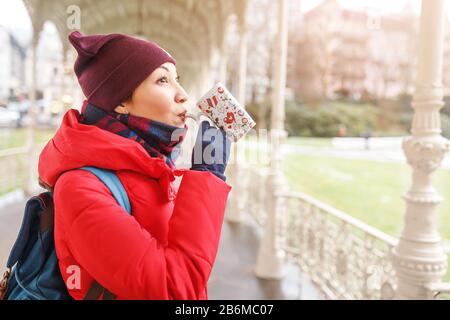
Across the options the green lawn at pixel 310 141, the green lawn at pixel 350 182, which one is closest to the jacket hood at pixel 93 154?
the green lawn at pixel 310 141

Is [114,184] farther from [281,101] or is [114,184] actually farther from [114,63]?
[281,101]

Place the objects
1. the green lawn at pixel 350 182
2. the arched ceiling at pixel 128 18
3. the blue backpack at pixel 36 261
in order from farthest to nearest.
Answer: the green lawn at pixel 350 182 → the arched ceiling at pixel 128 18 → the blue backpack at pixel 36 261

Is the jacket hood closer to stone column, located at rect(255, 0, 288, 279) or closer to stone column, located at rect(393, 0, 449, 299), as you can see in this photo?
stone column, located at rect(393, 0, 449, 299)

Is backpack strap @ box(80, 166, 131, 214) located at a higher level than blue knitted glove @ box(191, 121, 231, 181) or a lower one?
lower

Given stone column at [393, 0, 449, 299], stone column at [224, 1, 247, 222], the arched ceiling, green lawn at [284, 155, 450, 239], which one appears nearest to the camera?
the arched ceiling

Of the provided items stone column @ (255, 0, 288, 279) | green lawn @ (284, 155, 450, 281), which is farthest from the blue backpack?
green lawn @ (284, 155, 450, 281)

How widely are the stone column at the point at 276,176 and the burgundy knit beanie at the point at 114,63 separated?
287cm

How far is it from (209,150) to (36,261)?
0.37 m

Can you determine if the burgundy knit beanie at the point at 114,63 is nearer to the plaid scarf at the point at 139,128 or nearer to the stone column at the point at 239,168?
the plaid scarf at the point at 139,128

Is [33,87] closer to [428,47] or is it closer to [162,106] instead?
[162,106]

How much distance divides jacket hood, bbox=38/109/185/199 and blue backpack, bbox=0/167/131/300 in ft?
0.20

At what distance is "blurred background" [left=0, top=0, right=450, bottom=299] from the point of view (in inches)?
40.1

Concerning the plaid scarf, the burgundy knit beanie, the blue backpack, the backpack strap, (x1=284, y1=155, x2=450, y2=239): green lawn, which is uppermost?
the burgundy knit beanie

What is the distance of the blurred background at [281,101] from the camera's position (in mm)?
1019
